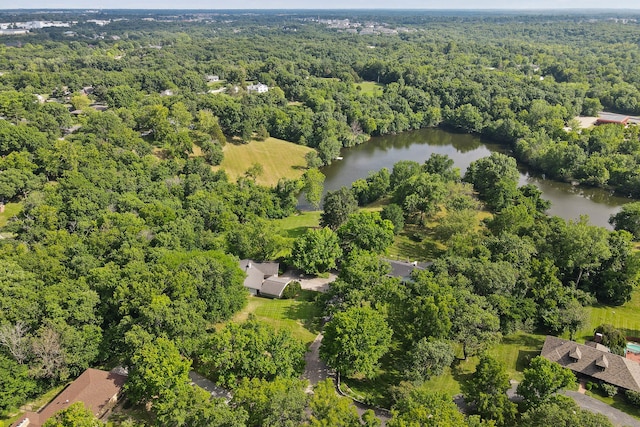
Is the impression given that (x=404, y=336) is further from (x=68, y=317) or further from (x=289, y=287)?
(x=68, y=317)

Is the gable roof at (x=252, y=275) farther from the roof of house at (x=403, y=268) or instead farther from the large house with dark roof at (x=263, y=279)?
the roof of house at (x=403, y=268)

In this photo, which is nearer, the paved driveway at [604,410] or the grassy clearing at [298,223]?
the paved driveway at [604,410]

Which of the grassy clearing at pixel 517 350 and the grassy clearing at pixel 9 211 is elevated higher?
the grassy clearing at pixel 9 211

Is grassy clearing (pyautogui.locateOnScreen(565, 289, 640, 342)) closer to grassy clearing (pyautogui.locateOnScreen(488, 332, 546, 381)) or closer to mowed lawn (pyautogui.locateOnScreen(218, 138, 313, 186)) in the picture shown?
grassy clearing (pyautogui.locateOnScreen(488, 332, 546, 381))

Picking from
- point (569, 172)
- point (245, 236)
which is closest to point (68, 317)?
point (245, 236)

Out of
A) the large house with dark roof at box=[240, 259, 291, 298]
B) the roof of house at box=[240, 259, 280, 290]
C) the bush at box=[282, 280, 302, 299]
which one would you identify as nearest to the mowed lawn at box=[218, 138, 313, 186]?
the roof of house at box=[240, 259, 280, 290]

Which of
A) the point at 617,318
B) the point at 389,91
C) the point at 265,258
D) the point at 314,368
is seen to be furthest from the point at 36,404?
the point at 389,91

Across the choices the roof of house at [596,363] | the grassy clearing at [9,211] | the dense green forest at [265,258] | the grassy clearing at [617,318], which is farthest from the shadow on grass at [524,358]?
the grassy clearing at [9,211]
